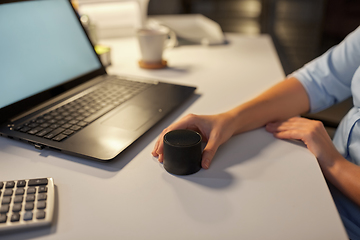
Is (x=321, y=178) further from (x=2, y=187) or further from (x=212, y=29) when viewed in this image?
(x=212, y=29)

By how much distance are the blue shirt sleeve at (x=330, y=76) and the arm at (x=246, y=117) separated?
3cm

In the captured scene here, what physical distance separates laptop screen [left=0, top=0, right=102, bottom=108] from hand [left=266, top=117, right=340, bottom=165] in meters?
0.54

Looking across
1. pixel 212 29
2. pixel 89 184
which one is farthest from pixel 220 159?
pixel 212 29

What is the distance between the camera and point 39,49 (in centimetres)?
72

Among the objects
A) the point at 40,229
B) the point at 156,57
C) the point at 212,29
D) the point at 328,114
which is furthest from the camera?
the point at 328,114

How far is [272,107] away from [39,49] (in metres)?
0.59

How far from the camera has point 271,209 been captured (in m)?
0.42

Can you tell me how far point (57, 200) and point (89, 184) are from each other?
0.17 ft

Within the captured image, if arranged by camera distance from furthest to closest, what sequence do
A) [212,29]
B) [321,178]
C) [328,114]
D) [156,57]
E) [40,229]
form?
[328,114], [212,29], [156,57], [321,178], [40,229]

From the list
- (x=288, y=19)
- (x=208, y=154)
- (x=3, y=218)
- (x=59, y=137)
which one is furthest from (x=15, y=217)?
(x=288, y=19)

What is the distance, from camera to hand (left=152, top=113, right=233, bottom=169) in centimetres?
54

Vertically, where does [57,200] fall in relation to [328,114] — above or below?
above

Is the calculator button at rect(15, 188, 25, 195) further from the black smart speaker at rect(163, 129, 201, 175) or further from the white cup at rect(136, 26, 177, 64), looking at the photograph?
the white cup at rect(136, 26, 177, 64)

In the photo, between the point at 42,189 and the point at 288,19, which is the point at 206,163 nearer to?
the point at 42,189
